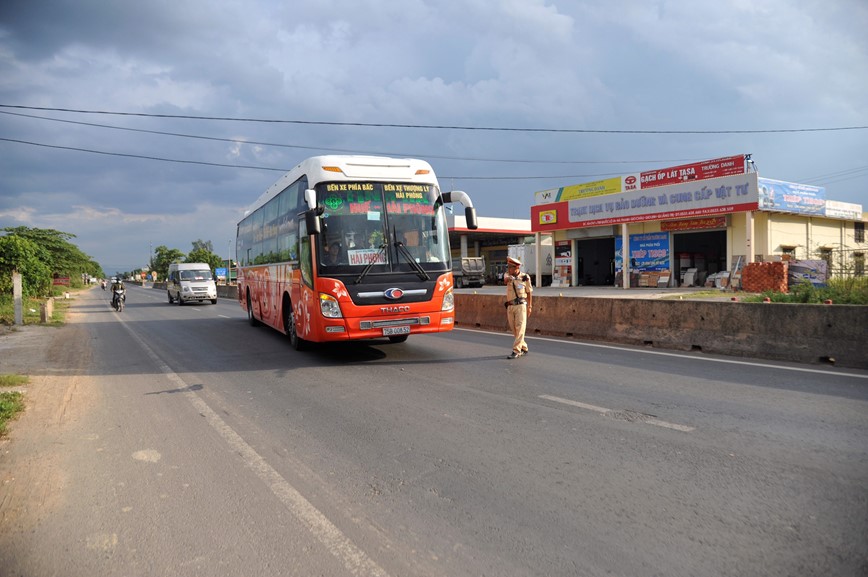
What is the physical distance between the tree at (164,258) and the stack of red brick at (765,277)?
359 feet

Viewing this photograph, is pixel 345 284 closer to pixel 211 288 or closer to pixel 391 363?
pixel 391 363

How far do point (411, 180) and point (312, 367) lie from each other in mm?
3609

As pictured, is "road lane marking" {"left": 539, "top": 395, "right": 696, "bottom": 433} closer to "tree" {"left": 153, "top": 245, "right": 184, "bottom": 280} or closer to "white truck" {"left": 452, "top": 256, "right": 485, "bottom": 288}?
"white truck" {"left": 452, "top": 256, "right": 485, "bottom": 288}

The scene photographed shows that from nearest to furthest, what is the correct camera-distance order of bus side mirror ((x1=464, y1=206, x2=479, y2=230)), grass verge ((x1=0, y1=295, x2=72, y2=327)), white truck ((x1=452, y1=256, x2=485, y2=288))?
bus side mirror ((x1=464, y1=206, x2=479, y2=230)) < grass verge ((x1=0, y1=295, x2=72, y2=327)) < white truck ((x1=452, y1=256, x2=485, y2=288))

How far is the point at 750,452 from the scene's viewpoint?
15.2 feet

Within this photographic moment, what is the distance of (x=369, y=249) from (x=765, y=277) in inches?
806

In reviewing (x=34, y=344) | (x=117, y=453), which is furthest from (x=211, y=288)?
(x=117, y=453)

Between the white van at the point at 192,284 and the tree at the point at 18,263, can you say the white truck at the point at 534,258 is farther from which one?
the tree at the point at 18,263

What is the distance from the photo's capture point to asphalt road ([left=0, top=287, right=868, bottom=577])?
3.13 meters

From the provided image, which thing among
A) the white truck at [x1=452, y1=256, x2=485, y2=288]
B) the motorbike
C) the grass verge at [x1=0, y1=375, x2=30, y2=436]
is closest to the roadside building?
the white truck at [x1=452, y1=256, x2=485, y2=288]

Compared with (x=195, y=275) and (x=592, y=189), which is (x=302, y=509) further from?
(x=592, y=189)

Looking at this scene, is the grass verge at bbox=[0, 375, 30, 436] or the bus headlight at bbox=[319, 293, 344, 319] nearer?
the grass verge at bbox=[0, 375, 30, 436]

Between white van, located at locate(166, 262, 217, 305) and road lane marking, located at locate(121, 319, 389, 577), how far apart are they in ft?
87.1

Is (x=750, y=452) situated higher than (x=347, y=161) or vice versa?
(x=347, y=161)
